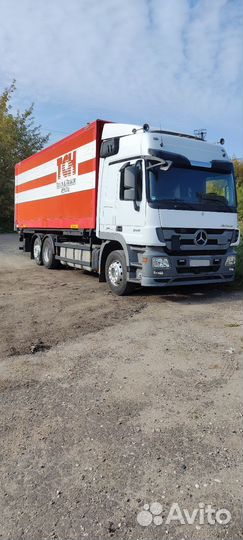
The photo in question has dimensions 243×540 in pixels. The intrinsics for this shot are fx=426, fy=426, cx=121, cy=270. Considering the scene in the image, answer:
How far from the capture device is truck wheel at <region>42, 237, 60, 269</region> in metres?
12.5

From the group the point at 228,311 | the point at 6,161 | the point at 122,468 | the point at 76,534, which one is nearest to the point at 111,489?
the point at 122,468

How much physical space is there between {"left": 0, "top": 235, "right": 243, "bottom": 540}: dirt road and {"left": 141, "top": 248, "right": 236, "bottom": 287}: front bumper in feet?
2.92

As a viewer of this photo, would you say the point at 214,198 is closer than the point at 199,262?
No

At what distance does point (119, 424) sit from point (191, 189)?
5436 millimetres

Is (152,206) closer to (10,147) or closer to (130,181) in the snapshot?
(130,181)

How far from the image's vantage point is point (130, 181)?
25.3 feet

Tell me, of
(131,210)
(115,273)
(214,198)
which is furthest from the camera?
(115,273)

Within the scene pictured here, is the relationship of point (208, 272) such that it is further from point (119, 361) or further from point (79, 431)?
point (79, 431)

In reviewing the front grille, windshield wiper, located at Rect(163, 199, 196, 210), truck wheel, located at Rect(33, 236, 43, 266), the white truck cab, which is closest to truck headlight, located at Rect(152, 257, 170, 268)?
the white truck cab

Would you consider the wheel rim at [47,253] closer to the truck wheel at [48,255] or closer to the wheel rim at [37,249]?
the truck wheel at [48,255]

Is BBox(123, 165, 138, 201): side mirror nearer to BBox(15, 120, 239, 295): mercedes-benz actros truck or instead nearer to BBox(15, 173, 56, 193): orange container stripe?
BBox(15, 120, 239, 295): mercedes-benz actros truck

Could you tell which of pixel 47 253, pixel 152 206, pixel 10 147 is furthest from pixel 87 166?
pixel 10 147

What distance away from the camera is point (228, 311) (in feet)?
23.7

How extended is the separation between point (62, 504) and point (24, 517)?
0.22 m
